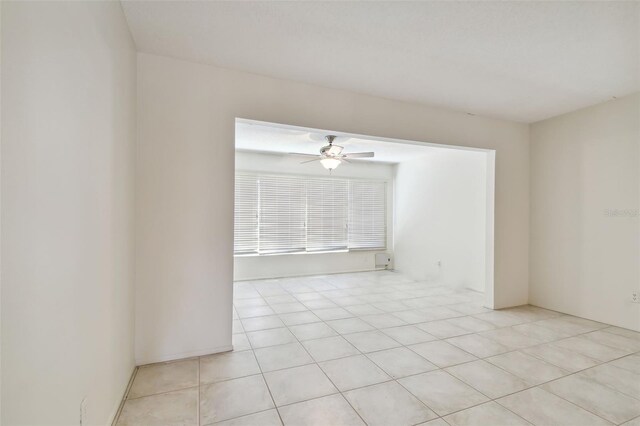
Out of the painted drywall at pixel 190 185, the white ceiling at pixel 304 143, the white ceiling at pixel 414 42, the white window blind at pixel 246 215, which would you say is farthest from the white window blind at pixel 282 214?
the white ceiling at pixel 414 42

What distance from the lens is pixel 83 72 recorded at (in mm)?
1337

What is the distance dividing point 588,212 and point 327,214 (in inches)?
170

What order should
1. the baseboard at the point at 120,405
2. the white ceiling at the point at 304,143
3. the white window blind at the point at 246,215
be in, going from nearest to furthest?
the baseboard at the point at 120,405, the white ceiling at the point at 304,143, the white window blind at the point at 246,215

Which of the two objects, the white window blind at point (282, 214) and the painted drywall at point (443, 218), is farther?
the white window blind at point (282, 214)

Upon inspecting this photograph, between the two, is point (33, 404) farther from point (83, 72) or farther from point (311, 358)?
point (311, 358)

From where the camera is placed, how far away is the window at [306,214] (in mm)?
5984

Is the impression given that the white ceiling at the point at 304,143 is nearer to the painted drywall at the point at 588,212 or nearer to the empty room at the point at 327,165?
the empty room at the point at 327,165

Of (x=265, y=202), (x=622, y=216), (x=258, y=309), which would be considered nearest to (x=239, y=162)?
(x=265, y=202)

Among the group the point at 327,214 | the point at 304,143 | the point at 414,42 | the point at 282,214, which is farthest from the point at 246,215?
the point at 414,42

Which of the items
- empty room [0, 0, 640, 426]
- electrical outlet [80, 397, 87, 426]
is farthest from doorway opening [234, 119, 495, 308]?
electrical outlet [80, 397, 87, 426]

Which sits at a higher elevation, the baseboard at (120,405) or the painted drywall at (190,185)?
the painted drywall at (190,185)

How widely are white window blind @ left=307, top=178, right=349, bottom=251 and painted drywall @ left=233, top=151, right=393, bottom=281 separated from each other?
0.19 metres

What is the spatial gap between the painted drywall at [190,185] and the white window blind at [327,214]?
3.39 m

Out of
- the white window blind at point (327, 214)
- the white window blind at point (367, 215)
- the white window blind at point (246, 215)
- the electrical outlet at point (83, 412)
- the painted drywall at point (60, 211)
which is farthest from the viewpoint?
the white window blind at point (367, 215)
